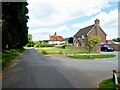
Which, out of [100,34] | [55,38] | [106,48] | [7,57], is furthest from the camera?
[55,38]

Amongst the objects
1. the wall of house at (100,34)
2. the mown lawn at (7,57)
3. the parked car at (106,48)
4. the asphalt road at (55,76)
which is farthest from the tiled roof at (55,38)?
the asphalt road at (55,76)

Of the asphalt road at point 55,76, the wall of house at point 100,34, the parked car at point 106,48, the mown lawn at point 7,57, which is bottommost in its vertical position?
the asphalt road at point 55,76

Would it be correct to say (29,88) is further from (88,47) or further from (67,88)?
(88,47)

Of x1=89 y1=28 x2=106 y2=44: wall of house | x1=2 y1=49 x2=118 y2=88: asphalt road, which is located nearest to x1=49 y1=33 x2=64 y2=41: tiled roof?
x1=89 y1=28 x2=106 y2=44: wall of house

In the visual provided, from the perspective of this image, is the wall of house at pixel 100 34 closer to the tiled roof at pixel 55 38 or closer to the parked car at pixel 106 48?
the parked car at pixel 106 48

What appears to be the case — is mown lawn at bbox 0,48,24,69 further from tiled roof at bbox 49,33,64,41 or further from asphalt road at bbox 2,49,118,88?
tiled roof at bbox 49,33,64,41

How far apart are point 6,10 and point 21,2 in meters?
1.74

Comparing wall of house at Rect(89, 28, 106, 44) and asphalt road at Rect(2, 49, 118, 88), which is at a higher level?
wall of house at Rect(89, 28, 106, 44)

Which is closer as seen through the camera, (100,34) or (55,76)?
(55,76)

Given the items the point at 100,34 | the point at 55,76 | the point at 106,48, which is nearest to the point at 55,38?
the point at 100,34

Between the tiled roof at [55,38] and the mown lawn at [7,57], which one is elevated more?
the tiled roof at [55,38]

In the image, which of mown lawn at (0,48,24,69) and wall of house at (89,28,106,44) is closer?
mown lawn at (0,48,24,69)

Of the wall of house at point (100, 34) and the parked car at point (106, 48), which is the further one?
the wall of house at point (100, 34)

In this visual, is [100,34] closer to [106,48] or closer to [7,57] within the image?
[106,48]
